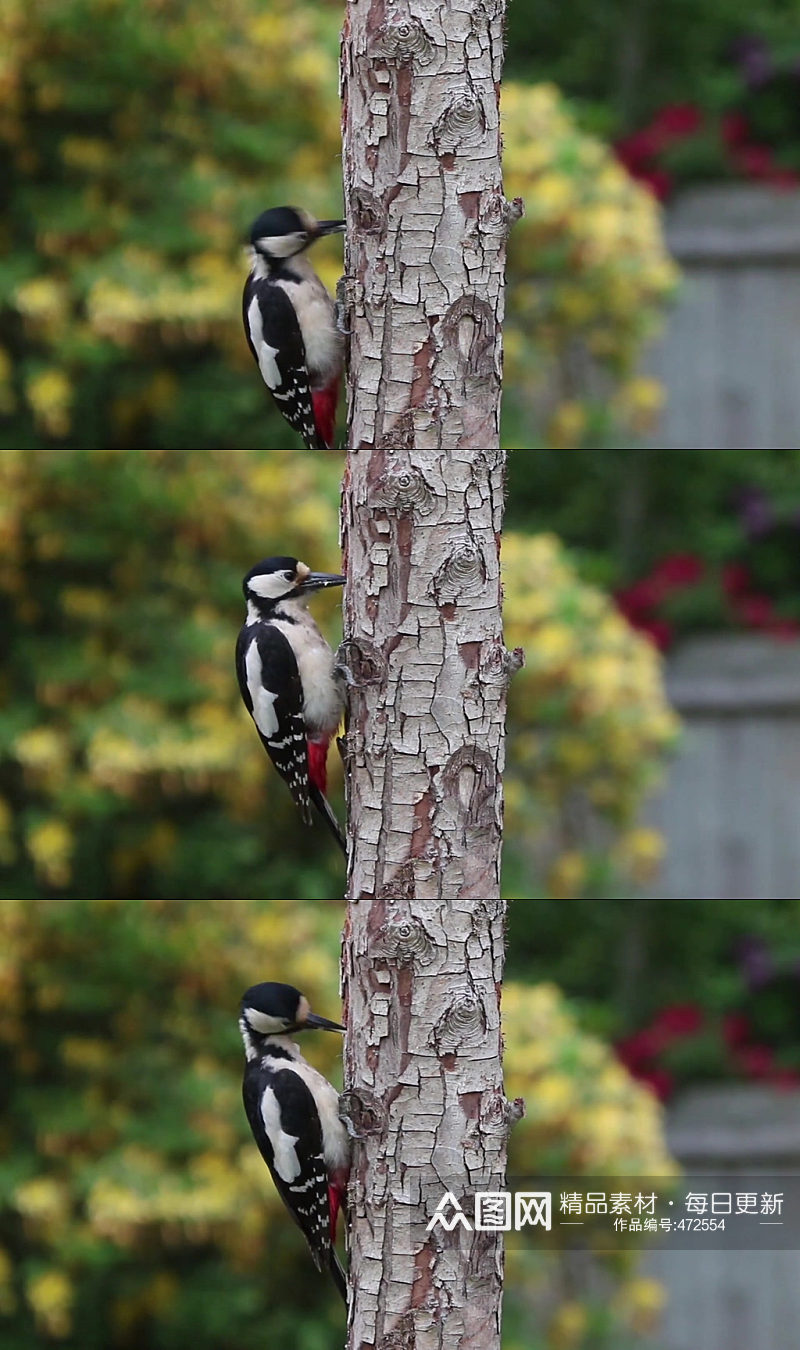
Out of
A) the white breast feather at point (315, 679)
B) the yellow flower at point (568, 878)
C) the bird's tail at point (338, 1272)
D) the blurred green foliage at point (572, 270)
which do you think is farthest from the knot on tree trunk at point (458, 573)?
the yellow flower at point (568, 878)

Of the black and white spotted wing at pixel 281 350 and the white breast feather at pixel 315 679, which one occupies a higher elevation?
the black and white spotted wing at pixel 281 350

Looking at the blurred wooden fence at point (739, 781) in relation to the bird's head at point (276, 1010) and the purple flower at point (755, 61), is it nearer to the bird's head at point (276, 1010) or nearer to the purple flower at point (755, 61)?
the purple flower at point (755, 61)

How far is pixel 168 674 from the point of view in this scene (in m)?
3.48

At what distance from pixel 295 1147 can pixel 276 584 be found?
0.68 m

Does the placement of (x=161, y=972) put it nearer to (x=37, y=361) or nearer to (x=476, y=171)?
(x=37, y=361)

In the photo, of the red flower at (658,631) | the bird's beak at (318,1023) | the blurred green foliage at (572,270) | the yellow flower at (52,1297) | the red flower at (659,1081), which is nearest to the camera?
the bird's beak at (318,1023)

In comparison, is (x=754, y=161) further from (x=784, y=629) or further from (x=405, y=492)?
(x=405, y=492)

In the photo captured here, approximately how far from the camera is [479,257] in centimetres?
167

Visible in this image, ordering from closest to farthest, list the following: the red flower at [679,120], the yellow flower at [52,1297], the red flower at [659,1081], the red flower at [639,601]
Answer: the yellow flower at [52,1297]
the red flower at [659,1081]
the red flower at [639,601]
the red flower at [679,120]

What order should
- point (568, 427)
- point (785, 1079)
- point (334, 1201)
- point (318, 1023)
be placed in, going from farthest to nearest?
point (785, 1079), point (568, 427), point (318, 1023), point (334, 1201)

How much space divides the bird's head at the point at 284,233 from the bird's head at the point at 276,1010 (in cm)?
88

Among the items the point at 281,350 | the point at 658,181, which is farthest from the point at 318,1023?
the point at 658,181

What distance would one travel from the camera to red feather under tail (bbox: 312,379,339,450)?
78.6 inches

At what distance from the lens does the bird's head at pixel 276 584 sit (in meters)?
2.13
